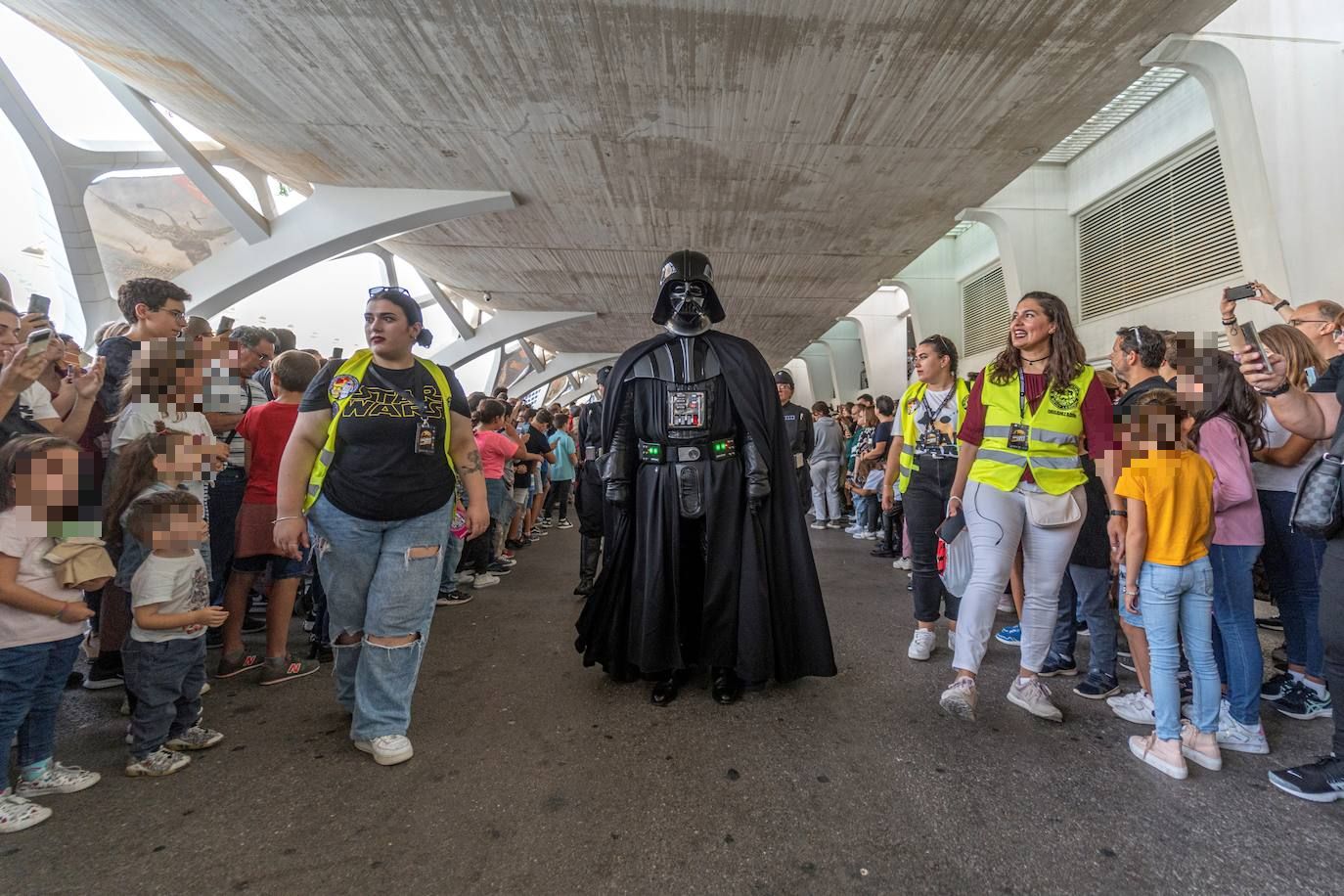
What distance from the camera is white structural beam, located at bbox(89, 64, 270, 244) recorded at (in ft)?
25.9

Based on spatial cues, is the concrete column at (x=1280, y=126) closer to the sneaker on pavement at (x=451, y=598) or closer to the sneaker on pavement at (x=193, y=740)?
the sneaker on pavement at (x=451, y=598)

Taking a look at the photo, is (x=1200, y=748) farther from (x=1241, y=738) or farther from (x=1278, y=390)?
(x=1278, y=390)

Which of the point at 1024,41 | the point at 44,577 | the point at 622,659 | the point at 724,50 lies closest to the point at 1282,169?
the point at 1024,41

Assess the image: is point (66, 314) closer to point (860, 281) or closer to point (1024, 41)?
point (1024, 41)

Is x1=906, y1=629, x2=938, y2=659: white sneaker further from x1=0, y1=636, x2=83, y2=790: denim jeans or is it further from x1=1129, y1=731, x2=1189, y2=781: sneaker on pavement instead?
x1=0, y1=636, x2=83, y2=790: denim jeans

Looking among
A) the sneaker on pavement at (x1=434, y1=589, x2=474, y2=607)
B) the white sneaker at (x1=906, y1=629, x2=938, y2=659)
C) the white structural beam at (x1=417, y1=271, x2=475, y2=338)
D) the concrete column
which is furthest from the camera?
the white structural beam at (x1=417, y1=271, x2=475, y2=338)

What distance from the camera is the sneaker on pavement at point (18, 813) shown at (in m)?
1.89

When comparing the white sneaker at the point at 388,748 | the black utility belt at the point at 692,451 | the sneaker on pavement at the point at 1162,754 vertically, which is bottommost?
the sneaker on pavement at the point at 1162,754

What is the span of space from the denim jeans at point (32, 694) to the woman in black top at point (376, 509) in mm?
783

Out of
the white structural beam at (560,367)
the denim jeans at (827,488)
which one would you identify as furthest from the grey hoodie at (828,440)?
the white structural beam at (560,367)

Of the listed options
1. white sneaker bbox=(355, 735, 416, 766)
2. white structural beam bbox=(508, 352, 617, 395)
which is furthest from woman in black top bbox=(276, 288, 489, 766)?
white structural beam bbox=(508, 352, 617, 395)

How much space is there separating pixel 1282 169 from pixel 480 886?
9.57 metres

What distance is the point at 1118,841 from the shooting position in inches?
72.8

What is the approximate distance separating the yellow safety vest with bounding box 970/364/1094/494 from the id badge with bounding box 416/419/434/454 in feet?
8.31
